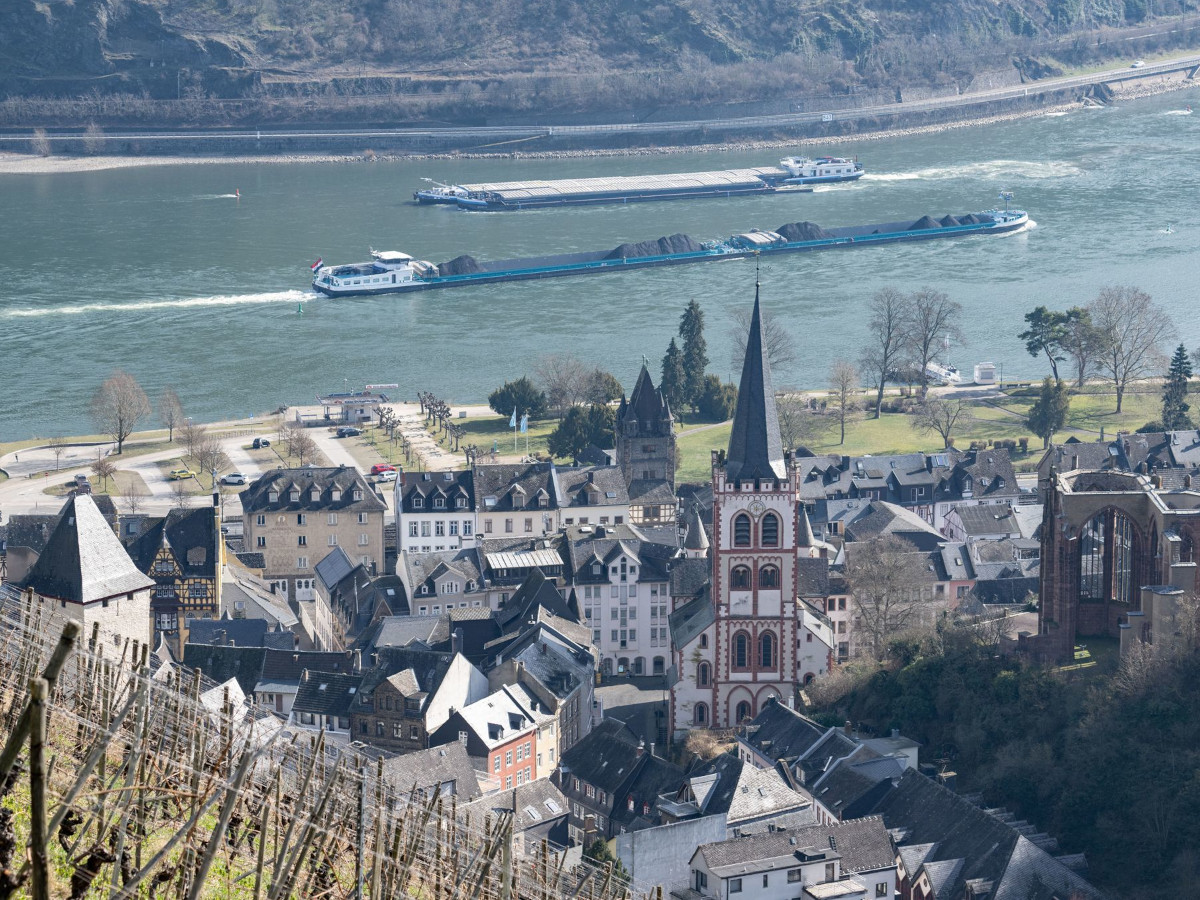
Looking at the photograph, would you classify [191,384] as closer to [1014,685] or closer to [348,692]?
[348,692]

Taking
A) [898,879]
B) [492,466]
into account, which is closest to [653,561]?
[492,466]

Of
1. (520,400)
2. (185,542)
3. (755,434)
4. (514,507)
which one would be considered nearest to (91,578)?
(755,434)

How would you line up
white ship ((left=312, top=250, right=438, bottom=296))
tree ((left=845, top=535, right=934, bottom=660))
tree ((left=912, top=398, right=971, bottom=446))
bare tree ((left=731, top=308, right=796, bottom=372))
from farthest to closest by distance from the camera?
1. white ship ((left=312, top=250, right=438, bottom=296))
2. bare tree ((left=731, top=308, right=796, bottom=372))
3. tree ((left=912, top=398, right=971, bottom=446))
4. tree ((left=845, top=535, right=934, bottom=660))

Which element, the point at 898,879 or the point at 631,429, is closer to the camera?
the point at 898,879

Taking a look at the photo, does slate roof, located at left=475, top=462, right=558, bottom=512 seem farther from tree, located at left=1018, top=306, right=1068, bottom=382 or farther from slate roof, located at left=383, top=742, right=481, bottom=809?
tree, located at left=1018, top=306, right=1068, bottom=382

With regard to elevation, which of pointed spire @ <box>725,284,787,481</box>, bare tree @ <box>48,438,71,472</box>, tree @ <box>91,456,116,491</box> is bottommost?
bare tree @ <box>48,438,71,472</box>

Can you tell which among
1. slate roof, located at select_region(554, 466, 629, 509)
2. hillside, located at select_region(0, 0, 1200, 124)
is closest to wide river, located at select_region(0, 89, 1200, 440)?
hillside, located at select_region(0, 0, 1200, 124)

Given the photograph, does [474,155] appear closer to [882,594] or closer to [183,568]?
[183,568]
